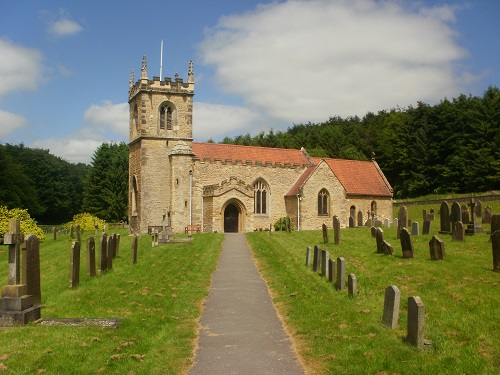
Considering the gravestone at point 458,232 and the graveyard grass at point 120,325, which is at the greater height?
the gravestone at point 458,232

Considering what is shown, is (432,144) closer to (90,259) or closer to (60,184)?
(90,259)

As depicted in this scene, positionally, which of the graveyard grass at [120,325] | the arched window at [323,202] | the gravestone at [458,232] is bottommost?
the graveyard grass at [120,325]

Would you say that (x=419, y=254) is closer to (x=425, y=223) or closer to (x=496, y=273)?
(x=496, y=273)

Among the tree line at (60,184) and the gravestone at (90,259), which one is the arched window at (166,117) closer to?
the tree line at (60,184)

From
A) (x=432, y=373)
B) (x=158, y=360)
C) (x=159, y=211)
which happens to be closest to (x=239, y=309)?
(x=158, y=360)

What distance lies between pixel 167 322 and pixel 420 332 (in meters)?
4.85

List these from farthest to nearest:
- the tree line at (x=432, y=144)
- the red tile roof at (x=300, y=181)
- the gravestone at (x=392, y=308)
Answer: the tree line at (x=432, y=144) → the red tile roof at (x=300, y=181) → the gravestone at (x=392, y=308)

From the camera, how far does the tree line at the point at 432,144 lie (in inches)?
2100

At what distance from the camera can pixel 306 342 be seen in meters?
8.69

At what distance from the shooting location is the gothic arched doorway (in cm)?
3709

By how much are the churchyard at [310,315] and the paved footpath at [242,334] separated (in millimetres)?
268

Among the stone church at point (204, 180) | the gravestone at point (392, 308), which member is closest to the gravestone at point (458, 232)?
the gravestone at point (392, 308)

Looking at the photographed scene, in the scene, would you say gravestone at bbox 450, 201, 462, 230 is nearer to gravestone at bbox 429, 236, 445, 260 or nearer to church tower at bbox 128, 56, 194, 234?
gravestone at bbox 429, 236, 445, 260

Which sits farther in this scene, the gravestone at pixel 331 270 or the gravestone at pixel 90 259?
the gravestone at pixel 90 259
